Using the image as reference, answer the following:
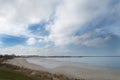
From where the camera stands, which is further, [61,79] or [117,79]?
[117,79]

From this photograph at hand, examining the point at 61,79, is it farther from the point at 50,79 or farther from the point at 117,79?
the point at 117,79

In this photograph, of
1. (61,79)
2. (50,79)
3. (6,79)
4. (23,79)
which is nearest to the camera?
(6,79)

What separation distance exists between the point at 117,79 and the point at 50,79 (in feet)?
35.4

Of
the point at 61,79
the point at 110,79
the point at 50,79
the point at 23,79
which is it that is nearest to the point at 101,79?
the point at 110,79

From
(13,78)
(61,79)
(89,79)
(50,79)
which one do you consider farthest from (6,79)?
(89,79)

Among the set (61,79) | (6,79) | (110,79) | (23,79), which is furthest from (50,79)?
(110,79)

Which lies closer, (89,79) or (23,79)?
(23,79)

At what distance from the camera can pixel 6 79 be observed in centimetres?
1567

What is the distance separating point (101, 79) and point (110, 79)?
1.33 meters

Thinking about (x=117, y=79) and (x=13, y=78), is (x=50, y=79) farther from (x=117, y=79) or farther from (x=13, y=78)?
(x=117, y=79)

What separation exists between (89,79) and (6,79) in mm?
14542

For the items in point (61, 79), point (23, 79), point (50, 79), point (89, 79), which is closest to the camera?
point (23, 79)

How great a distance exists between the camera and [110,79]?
28125 mm

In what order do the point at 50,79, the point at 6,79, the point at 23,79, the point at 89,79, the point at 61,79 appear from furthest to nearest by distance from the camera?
the point at 89,79
the point at 61,79
the point at 50,79
the point at 23,79
the point at 6,79
